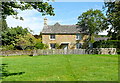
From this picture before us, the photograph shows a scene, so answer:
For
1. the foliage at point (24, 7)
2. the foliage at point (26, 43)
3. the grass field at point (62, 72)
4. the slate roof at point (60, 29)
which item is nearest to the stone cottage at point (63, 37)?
the slate roof at point (60, 29)

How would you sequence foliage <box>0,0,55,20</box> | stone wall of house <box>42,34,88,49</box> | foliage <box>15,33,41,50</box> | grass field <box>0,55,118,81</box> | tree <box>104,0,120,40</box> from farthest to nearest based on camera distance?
stone wall of house <box>42,34,88,49</box>
foliage <box>15,33,41,50</box>
tree <box>104,0,120,40</box>
grass field <box>0,55,118,81</box>
foliage <box>0,0,55,20</box>

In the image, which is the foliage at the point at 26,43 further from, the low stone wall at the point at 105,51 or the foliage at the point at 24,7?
the foliage at the point at 24,7

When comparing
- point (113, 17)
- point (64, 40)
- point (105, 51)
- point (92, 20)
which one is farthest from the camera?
point (92, 20)

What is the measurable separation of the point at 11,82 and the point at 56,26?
37.4 metres

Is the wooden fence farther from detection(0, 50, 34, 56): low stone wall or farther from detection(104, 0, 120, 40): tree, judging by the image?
detection(104, 0, 120, 40): tree

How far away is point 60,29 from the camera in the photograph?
43844mm

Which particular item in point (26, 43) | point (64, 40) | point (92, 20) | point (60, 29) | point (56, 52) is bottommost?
point (56, 52)

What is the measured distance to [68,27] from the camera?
44.9m

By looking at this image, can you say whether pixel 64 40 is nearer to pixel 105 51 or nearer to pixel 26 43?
pixel 26 43

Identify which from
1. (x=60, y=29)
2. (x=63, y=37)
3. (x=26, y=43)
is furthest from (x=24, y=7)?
(x=60, y=29)

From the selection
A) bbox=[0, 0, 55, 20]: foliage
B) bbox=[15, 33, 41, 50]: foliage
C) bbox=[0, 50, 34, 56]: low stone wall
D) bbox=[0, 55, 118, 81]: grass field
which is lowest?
bbox=[0, 55, 118, 81]: grass field

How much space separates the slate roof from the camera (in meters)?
42.8

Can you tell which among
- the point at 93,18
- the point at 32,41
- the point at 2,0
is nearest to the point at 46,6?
the point at 2,0

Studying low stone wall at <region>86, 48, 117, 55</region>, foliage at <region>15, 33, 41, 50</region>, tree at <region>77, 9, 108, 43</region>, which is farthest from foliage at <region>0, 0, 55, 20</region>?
tree at <region>77, 9, 108, 43</region>
